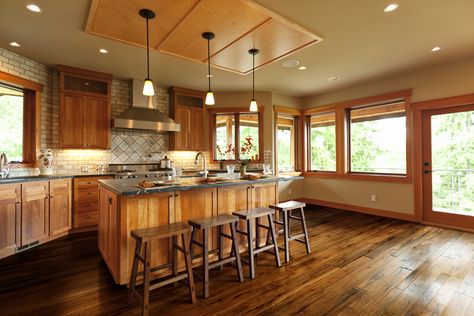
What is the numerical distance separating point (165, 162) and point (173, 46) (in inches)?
99.8

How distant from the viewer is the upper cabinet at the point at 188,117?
5148 millimetres

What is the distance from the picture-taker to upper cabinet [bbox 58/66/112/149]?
157 inches

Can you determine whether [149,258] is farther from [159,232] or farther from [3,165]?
[3,165]

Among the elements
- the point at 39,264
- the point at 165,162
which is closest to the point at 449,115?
the point at 165,162

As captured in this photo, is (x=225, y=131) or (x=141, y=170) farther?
(x=225, y=131)

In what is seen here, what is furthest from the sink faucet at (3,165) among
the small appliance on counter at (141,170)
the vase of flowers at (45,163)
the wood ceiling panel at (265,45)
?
the wood ceiling panel at (265,45)

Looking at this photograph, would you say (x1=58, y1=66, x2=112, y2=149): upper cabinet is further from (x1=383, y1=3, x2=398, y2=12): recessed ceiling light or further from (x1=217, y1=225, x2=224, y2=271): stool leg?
(x1=383, y1=3, x2=398, y2=12): recessed ceiling light

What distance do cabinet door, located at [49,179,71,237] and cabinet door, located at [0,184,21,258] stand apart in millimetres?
441

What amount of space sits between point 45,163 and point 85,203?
34.2 inches

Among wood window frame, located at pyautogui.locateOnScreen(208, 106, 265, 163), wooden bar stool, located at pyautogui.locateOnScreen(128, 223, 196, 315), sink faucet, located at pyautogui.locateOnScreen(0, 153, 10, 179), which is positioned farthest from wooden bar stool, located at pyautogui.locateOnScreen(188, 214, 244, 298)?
wood window frame, located at pyautogui.locateOnScreen(208, 106, 265, 163)

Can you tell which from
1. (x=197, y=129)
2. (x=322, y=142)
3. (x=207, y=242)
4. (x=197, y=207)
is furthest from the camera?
(x=322, y=142)

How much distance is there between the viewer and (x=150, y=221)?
2.24 m

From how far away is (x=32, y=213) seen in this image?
128 inches

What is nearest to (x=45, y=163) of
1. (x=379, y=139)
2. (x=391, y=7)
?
(x=391, y=7)
